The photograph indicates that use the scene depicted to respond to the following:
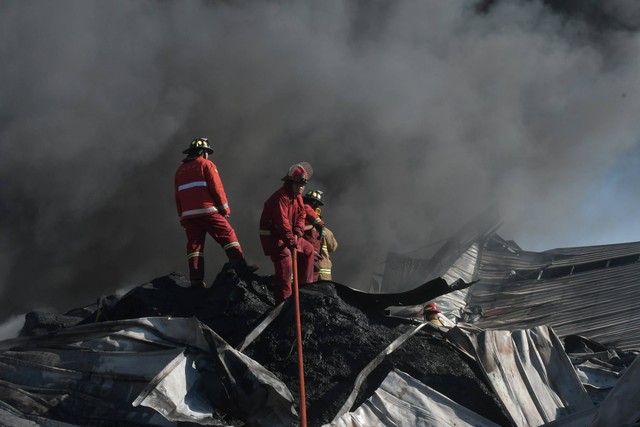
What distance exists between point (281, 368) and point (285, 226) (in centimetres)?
166

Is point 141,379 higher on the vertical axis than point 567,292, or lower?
lower

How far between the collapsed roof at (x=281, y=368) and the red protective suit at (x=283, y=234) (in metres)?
0.18

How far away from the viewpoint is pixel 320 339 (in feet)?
18.4

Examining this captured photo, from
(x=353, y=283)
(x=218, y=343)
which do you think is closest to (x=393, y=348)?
(x=218, y=343)

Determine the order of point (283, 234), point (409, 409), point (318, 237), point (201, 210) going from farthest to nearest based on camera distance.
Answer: point (318, 237)
point (201, 210)
point (283, 234)
point (409, 409)

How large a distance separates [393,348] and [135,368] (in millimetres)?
1732

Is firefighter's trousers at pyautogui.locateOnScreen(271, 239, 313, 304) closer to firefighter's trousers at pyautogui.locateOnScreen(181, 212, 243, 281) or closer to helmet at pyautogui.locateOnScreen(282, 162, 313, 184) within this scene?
firefighter's trousers at pyautogui.locateOnScreen(181, 212, 243, 281)

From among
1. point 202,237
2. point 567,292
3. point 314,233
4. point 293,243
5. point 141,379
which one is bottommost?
point 141,379

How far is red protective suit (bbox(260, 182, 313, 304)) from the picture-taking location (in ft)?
21.6

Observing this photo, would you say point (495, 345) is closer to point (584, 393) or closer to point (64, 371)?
point (584, 393)

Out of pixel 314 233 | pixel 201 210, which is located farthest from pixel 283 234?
pixel 314 233

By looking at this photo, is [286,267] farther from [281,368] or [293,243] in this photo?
[281,368]

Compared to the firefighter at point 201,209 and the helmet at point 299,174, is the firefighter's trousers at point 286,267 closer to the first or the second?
the firefighter at point 201,209

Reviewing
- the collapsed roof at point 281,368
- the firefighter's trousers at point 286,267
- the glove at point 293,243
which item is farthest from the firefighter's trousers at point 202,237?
the glove at point 293,243
